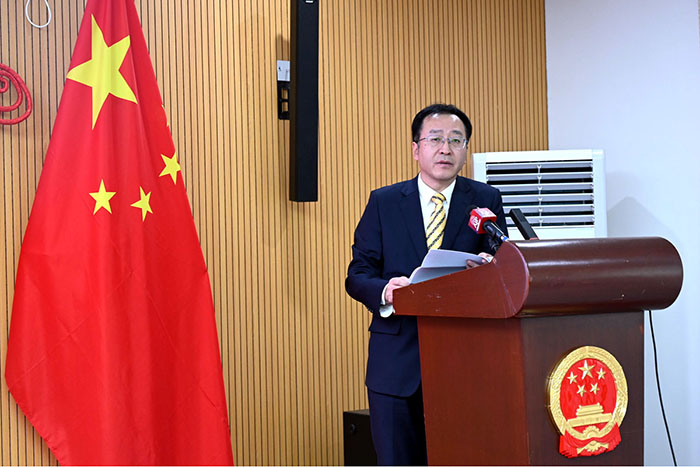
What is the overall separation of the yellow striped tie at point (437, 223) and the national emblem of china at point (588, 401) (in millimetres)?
907

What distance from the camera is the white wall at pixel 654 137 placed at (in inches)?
151

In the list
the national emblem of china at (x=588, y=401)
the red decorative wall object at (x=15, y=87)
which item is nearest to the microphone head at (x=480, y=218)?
the national emblem of china at (x=588, y=401)

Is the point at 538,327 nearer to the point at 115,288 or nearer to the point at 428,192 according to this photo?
the point at 428,192

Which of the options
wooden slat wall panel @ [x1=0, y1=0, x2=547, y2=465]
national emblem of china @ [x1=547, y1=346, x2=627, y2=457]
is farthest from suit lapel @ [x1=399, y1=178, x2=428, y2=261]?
wooden slat wall panel @ [x1=0, y1=0, x2=547, y2=465]

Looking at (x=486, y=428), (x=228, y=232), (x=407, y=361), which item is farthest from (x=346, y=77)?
(x=486, y=428)

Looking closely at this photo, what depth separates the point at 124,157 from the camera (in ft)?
9.93

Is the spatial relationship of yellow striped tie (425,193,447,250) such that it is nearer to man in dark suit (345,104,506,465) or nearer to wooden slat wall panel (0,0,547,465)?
man in dark suit (345,104,506,465)

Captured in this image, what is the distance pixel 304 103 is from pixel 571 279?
2.19 metres

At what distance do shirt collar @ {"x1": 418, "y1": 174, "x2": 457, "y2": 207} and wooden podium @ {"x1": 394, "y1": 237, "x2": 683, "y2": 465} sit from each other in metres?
0.77

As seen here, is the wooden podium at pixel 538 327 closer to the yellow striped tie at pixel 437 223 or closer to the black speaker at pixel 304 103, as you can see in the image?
the yellow striped tie at pixel 437 223

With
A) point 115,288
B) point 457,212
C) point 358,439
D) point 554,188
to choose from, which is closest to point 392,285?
point 457,212

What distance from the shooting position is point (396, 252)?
2.49 m

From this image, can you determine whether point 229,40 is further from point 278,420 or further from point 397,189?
point 278,420

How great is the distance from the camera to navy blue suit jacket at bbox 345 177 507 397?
2.37m
